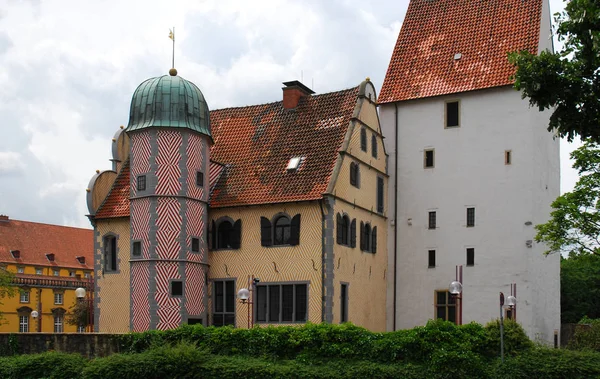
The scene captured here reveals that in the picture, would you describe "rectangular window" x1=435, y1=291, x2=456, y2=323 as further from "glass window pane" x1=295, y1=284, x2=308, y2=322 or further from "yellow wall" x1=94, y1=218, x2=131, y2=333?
"yellow wall" x1=94, y1=218, x2=131, y2=333

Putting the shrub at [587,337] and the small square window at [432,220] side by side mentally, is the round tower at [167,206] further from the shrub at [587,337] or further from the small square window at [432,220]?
the shrub at [587,337]

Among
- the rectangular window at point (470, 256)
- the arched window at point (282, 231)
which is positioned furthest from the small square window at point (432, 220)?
the arched window at point (282, 231)

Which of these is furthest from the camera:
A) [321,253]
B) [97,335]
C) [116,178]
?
[116,178]

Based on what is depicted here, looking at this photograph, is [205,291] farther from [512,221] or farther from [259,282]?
[512,221]

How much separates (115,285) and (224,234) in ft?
18.4

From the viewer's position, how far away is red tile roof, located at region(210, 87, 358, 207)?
36.7 metres

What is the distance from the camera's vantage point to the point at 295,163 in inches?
1479

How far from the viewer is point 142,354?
30031 millimetres

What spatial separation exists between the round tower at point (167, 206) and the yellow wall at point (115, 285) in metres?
2.40

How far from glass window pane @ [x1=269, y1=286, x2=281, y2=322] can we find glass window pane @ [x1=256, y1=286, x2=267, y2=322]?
9.8 inches

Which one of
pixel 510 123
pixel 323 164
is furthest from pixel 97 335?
pixel 510 123

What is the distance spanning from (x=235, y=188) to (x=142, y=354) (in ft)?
34.1

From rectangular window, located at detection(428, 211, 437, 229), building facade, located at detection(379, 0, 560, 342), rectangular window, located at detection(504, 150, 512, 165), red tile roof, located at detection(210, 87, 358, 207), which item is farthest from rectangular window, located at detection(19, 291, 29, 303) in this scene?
rectangular window, located at detection(504, 150, 512, 165)

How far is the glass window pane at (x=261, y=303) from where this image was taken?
3634 centimetres
